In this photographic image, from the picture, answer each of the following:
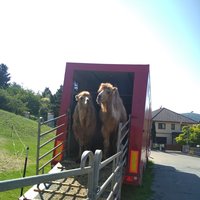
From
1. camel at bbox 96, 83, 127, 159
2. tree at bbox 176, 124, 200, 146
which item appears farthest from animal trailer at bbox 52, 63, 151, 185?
tree at bbox 176, 124, 200, 146

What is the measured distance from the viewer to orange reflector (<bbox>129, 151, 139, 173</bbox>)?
7754mm

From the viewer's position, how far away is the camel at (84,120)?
771 centimetres

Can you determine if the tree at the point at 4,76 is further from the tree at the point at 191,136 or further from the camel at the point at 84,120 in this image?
the camel at the point at 84,120

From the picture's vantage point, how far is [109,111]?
772cm

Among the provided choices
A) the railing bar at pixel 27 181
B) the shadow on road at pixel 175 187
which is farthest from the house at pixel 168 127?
the railing bar at pixel 27 181

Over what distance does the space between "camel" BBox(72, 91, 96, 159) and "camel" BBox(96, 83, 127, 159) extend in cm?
29

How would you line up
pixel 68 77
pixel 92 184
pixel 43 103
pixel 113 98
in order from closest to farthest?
pixel 92 184 < pixel 113 98 < pixel 68 77 < pixel 43 103

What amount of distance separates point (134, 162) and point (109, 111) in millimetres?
1411

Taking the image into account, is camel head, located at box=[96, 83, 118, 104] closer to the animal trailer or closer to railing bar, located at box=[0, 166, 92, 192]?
the animal trailer

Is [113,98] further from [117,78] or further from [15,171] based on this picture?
[15,171]

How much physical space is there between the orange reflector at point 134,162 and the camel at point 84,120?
121 cm

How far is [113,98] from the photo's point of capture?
25.5 feet

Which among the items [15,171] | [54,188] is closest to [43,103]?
[15,171]

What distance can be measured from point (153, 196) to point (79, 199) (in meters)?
3.95
